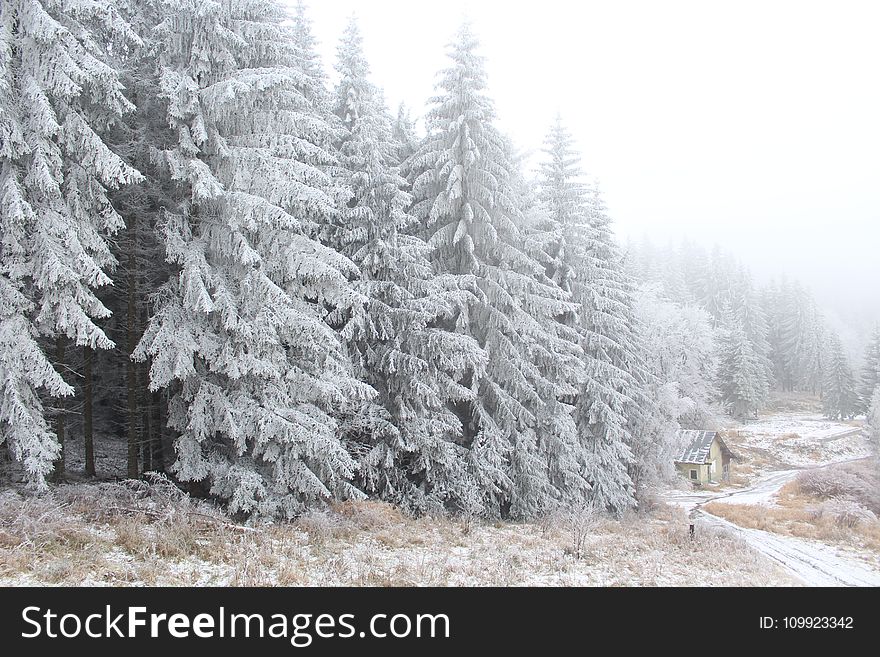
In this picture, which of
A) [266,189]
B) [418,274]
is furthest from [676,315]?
[266,189]

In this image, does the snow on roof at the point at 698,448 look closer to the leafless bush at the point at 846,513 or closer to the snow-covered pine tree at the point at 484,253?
the leafless bush at the point at 846,513

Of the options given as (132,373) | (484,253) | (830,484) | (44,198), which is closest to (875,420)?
(830,484)

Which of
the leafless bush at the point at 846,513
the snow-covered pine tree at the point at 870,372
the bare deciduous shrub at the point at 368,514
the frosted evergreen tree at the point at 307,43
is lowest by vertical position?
the leafless bush at the point at 846,513

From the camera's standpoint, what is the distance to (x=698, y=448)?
4553cm

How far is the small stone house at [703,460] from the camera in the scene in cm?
4462

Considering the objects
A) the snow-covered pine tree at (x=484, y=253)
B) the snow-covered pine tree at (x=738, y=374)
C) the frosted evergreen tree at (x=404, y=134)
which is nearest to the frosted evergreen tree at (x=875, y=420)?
the snow-covered pine tree at (x=738, y=374)

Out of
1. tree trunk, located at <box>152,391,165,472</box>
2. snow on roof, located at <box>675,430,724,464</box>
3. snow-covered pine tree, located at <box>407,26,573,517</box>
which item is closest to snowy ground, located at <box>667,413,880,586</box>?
snow on roof, located at <box>675,430,724,464</box>

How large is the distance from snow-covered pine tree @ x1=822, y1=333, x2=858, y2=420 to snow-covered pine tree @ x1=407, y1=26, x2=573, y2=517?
4460 centimetres

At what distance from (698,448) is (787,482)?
26.9 ft

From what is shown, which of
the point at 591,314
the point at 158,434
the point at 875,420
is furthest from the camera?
the point at 875,420

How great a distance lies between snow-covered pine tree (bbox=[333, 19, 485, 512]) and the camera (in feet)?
48.2

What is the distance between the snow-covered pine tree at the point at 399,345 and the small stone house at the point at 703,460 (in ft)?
121

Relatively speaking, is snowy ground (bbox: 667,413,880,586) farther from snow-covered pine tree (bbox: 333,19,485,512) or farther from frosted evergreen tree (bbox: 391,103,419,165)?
frosted evergreen tree (bbox: 391,103,419,165)

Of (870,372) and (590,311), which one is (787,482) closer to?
(870,372)
